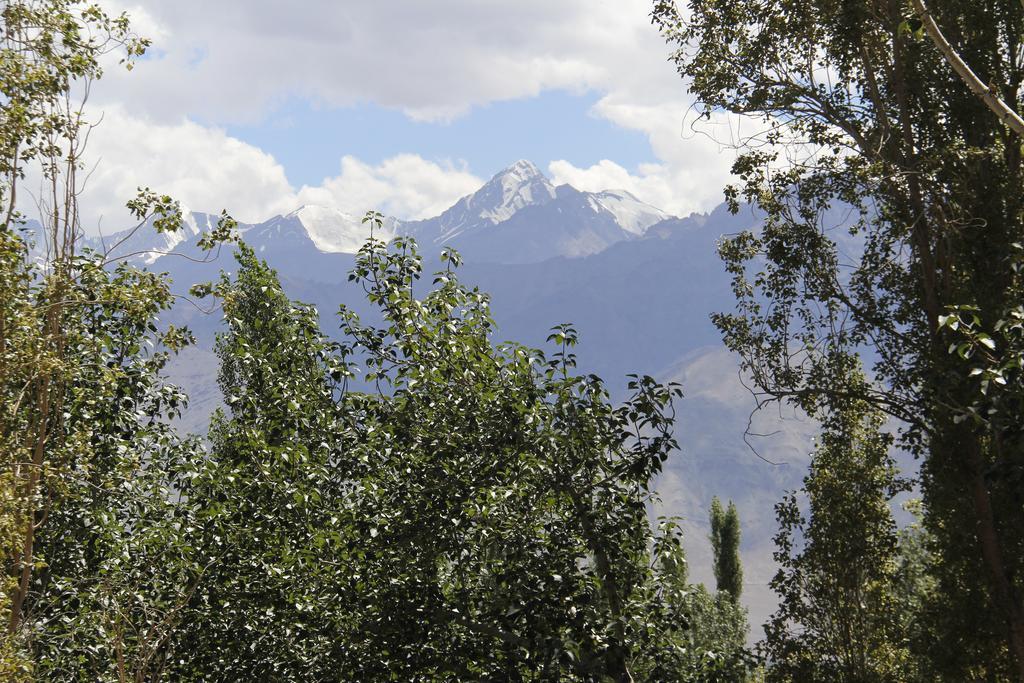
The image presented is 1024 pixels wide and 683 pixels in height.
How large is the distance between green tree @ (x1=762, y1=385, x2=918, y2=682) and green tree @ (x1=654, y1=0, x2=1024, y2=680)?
1.11m

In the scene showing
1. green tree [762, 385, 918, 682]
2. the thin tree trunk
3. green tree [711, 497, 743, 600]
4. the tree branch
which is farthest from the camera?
green tree [711, 497, 743, 600]

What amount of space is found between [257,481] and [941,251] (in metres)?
12.6

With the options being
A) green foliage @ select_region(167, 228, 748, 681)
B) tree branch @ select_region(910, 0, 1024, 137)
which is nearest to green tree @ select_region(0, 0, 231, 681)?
green foliage @ select_region(167, 228, 748, 681)

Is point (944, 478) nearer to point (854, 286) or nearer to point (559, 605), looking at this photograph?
point (854, 286)

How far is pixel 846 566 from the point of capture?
18.9m

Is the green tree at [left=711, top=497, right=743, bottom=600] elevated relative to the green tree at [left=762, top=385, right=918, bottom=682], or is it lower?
elevated

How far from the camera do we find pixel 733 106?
18.7 meters

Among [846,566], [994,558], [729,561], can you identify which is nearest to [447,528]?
[994,558]

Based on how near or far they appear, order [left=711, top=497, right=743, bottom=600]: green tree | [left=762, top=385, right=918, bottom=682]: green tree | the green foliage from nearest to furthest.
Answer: the green foliage, [left=762, top=385, right=918, bottom=682]: green tree, [left=711, top=497, right=743, bottom=600]: green tree

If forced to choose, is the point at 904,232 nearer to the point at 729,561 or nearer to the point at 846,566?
the point at 846,566

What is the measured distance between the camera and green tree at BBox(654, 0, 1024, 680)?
611 inches

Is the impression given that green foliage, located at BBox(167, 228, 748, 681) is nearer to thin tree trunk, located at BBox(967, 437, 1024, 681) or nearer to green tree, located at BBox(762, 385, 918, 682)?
thin tree trunk, located at BBox(967, 437, 1024, 681)

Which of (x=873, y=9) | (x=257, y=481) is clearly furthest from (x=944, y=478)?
(x=257, y=481)

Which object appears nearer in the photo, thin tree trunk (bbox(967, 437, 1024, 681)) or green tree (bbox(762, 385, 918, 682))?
thin tree trunk (bbox(967, 437, 1024, 681))
